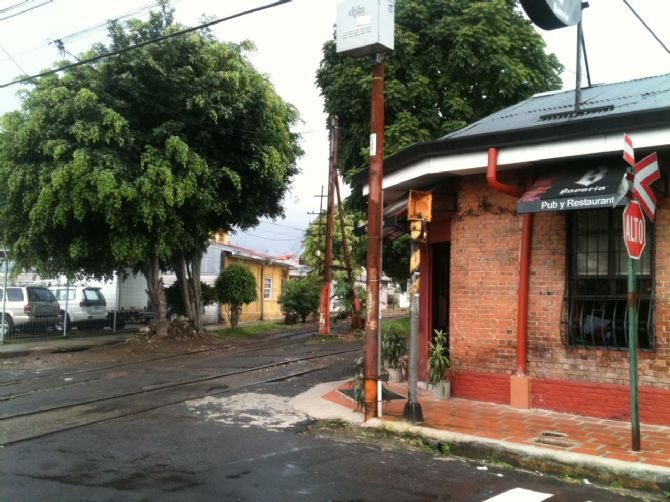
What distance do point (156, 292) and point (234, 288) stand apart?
500 cm

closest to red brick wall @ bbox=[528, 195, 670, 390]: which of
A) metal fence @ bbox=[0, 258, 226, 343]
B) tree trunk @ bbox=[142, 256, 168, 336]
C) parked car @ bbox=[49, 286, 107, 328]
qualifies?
tree trunk @ bbox=[142, 256, 168, 336]

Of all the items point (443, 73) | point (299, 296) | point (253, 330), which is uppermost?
point (443, 73)

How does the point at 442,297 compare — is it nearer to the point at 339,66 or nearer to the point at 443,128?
the point at 443,128

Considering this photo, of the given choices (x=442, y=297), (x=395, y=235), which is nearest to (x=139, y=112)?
(x=395, y=235)

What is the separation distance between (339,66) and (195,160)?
686 cm

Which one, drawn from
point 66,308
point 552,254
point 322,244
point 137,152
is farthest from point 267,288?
point 552,254

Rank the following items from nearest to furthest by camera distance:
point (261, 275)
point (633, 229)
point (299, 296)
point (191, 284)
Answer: point (633, 229) < point (191, 284) < point (299, 296) < point (261, 275)

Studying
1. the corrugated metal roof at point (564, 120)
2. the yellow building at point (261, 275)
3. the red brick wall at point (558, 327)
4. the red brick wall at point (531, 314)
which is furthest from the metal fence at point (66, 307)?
the red brick wall at point (558, 327)

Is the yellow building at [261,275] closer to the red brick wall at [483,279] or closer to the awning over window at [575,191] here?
the red brick wall at [483,279]

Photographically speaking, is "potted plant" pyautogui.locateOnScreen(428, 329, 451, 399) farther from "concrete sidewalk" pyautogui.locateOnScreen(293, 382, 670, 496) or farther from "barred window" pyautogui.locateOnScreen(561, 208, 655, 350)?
"barred window" pyautogui.locateOnScreen(561, 208, 655, 350)

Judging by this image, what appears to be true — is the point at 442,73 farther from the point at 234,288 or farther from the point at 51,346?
the point at 51,346

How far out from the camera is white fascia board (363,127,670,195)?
688cm

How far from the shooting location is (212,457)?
6.27 metres

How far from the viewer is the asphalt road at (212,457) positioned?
5176 millimetres
